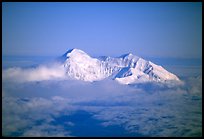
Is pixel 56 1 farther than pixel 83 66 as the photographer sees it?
No

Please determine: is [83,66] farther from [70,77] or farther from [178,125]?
[178,125]

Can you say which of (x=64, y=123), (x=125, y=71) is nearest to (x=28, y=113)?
(x=64, y=123)

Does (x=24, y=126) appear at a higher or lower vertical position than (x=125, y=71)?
lower

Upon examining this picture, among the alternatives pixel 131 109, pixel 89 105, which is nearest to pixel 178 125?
pixel 131 109

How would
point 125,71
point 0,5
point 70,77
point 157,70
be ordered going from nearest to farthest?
point 0,5 → point 157,70 → point 70,77 → point 125,71

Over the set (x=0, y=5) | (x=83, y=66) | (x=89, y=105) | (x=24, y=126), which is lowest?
(x=24, y=126)

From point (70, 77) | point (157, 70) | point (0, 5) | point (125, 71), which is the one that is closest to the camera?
point (0, 5)
